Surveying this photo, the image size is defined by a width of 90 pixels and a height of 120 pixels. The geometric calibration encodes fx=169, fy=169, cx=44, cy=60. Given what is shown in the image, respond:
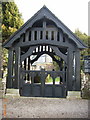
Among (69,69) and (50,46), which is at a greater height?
(50,46)

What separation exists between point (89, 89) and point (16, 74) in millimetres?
4561

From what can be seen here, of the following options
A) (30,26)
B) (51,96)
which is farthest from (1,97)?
(30,26)

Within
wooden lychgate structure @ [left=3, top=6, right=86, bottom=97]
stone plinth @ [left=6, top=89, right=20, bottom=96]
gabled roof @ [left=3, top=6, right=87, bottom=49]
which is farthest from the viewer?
stone plinth @ [left=6, top=89, right=20, bottom=96]

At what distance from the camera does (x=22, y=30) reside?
1006 centimetres

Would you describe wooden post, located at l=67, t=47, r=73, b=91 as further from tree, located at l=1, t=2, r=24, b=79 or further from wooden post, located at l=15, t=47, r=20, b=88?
tree, located at l=1, t=2, r=24, b=79

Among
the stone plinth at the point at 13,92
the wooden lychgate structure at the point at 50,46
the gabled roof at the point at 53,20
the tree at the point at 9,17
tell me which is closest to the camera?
the gabled roof at the point at 53,20

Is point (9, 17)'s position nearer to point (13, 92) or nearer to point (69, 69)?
point (13, 92)

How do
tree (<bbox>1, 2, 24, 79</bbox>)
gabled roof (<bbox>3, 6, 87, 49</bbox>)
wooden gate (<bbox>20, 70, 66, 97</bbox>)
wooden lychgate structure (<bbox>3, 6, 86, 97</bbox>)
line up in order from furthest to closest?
tree (<bbox>1, 2, 24, 79</bbox>)
wooden gate (<bbox>20, 70, 66, 97</bbox>)
wooden lychgate structure (<bbox>3, 6, 86, 97</bbox>)
gabled roof (<bbox>3, 6, 87, 49</bbox>)

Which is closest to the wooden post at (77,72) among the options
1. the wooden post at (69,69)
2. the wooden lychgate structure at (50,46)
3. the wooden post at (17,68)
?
the wooden lychgate structure at (50,46)

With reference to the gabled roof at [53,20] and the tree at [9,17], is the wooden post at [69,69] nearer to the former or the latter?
the gabled roof at [53,20]

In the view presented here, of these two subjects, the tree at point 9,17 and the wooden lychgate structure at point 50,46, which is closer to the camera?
the wooden lychgate structure at point 50,46

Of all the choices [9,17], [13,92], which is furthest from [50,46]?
[9,17]

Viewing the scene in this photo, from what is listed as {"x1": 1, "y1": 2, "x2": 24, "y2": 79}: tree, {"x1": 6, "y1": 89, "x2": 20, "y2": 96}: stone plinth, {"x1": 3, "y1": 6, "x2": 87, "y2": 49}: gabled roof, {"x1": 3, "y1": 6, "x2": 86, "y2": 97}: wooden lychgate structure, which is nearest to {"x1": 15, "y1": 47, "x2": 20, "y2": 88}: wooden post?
{"x1": 3, "y1": 6, "x2": 86, "y2": 97}: wooden lychgate structure

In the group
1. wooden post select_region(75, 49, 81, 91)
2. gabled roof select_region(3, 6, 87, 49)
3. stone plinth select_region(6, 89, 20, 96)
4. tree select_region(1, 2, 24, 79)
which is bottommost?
stone plinth select_region(6, 89, 20, 96)
